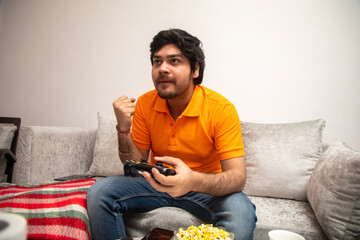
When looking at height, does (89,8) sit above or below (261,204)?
above

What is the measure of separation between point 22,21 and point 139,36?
54.6 inches

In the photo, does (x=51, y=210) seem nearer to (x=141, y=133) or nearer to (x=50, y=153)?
(x=141, y=133)

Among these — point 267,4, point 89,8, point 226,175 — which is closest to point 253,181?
point 226,175

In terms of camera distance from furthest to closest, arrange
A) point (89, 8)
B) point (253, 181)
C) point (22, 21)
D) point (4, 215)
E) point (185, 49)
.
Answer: point (22, 21) → point (89, 8) → point (253, 181) → point (185, 49) → point (4, 215)

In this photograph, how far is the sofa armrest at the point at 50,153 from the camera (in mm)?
1640

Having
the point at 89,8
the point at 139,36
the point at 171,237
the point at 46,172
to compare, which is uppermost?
the point at 89,8

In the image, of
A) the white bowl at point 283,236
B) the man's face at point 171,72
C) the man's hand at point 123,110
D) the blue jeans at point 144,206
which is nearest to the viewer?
the white bowl at point 283,236

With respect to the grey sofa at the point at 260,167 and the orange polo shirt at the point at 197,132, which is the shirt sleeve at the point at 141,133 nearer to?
the orange polo shirt at the point at 197,132

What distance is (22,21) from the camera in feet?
8.75

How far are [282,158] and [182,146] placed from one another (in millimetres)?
659

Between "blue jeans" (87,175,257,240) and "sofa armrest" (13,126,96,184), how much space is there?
0.78 metres

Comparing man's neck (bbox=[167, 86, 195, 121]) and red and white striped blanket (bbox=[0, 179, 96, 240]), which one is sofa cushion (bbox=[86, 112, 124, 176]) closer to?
red and white striped blanket (bbox=[0, 179, 96, 240])

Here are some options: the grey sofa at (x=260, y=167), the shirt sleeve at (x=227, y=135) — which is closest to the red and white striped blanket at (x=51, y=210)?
the grey sofa at (x=260, y=167)

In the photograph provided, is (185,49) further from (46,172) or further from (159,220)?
(46,172)
